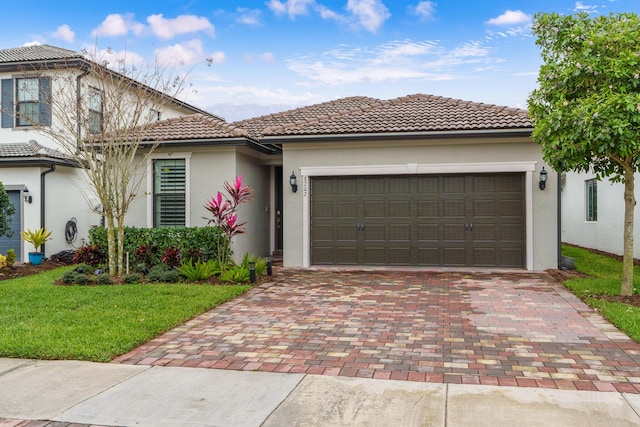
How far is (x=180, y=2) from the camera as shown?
16.1 meters

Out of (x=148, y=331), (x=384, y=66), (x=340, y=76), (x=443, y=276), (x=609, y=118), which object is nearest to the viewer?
(x=148, y=331)

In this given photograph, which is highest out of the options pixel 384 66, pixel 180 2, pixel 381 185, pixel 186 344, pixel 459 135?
pixel 180 2

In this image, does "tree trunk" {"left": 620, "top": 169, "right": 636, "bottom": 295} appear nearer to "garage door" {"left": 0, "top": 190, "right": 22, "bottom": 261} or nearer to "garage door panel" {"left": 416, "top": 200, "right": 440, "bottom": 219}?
"garage door panel" {"left": 416, "top": 200, "right": 440, "bottom": 219}

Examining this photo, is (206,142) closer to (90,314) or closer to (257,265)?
(257,265)

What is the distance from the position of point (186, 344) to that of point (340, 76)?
15.8 metres

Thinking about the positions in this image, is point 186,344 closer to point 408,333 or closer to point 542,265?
point 408,333

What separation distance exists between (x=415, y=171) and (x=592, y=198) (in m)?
9.04

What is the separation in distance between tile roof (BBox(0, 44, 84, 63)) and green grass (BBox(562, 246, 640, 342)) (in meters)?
13.3

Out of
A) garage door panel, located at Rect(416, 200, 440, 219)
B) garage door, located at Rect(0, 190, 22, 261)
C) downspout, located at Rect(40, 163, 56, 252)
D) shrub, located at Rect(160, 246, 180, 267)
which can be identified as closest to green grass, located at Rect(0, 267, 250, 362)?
shrub, located at Rect(160, 246, 180, 267)

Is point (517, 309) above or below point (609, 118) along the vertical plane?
below

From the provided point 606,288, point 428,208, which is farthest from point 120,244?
point 606,288

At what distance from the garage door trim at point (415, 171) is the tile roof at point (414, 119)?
0.92 m

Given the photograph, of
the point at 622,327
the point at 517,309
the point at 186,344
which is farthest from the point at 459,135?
the point at 186,344

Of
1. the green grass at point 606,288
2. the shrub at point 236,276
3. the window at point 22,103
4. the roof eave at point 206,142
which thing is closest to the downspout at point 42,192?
the window at point 22,103
